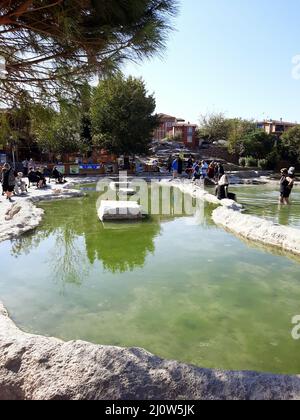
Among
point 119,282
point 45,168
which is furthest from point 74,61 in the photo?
point 45,168

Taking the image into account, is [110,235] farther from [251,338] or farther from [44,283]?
[251,338]

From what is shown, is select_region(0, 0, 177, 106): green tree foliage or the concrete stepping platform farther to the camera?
the concrete stepping platform

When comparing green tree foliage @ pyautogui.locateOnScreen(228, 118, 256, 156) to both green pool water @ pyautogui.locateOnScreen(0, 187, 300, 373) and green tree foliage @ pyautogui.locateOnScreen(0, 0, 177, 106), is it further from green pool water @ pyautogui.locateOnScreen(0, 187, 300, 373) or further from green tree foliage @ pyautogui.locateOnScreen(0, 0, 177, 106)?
green tree foliage @ pyautogui.locateOnScreen(0, 0, 177, 106)

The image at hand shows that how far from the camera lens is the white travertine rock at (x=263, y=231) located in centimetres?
792

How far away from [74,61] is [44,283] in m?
3.40

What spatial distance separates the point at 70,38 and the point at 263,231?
6176 mm

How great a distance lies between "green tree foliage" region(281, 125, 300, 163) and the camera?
38.6m

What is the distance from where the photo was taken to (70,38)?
13.9 ft

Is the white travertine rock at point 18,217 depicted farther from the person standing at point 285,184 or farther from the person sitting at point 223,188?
the person standing at point 285,184

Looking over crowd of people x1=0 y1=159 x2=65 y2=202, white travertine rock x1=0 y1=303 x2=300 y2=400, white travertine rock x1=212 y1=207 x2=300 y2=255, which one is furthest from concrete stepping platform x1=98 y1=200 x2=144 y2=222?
white travertine rock x1=0 y1=303 x2=300 y2=400

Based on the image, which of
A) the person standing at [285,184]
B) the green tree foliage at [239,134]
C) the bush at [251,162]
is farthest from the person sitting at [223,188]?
the green tree foliage at [239,134]

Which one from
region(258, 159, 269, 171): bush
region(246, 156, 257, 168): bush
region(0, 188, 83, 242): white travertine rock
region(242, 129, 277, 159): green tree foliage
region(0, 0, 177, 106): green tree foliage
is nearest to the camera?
region(0, 0, 177, 106): green tree foliage

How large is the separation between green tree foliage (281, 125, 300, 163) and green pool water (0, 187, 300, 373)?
107ft

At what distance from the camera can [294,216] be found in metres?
11.8
